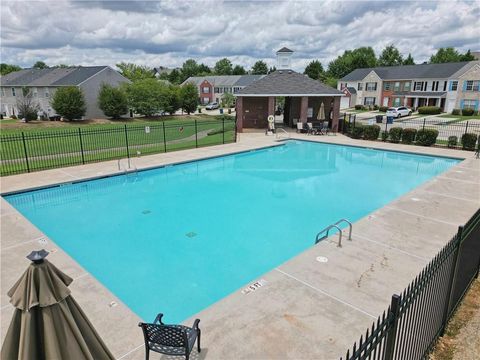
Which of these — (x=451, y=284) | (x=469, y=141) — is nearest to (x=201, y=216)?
(x=451, y=284)

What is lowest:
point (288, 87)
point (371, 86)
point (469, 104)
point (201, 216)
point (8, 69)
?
point (201, 216)

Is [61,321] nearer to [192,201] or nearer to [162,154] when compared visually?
[192,201]

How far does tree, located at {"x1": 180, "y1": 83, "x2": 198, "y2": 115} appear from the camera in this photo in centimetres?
5297

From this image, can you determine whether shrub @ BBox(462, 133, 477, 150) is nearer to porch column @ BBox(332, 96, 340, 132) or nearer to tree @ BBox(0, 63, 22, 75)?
porch column @ BBox(332, 96, 340, 132)

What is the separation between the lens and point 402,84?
194 ft

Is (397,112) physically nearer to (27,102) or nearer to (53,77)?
(53,77)

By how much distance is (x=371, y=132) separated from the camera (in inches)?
1013

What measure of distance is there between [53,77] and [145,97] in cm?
1640

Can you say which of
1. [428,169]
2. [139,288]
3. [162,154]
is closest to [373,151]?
[428,169]

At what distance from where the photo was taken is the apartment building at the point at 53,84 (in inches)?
1854

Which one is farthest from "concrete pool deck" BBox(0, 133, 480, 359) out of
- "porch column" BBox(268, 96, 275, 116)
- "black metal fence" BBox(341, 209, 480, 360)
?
"porch column" BBox(268, 96, 275, 116)

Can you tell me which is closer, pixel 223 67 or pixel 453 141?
pixel 453 141

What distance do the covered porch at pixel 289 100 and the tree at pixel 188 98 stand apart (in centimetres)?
2313

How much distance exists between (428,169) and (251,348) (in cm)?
1695
